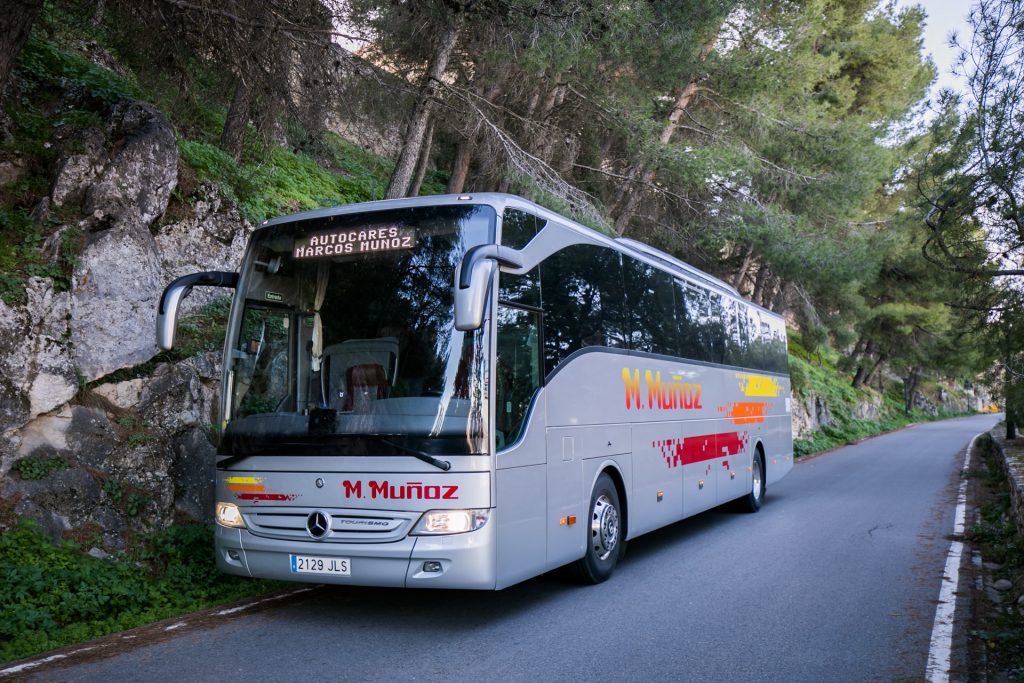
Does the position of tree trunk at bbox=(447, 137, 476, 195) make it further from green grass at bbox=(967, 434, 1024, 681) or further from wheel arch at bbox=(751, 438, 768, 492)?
green grass at bbox=(967, 434, 1024, 681)

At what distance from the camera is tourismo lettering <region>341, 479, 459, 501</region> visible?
5.95m

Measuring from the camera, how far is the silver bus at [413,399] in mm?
5996

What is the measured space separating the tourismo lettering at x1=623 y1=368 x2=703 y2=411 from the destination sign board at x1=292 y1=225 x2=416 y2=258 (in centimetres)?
317

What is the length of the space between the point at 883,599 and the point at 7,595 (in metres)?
7.23

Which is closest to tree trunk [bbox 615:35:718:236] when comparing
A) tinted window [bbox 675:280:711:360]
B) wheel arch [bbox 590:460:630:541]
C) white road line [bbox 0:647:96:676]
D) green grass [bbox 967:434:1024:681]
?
tinted window [bbox 675:280:711:360]

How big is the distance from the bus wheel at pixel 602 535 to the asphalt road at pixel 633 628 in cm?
17

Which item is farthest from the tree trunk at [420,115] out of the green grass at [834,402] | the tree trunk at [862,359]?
the tree trunk at [862,359]

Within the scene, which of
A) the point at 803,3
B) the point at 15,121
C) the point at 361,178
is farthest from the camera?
the point at 361,178

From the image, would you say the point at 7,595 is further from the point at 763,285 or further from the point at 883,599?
the point at 763,285

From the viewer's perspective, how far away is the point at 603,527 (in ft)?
26.2

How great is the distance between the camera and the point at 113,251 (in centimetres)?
948

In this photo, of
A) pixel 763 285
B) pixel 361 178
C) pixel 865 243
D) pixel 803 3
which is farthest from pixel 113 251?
pixel 763 285

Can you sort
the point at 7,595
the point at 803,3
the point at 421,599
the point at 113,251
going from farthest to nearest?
1. the point at 803,3
2. the point at 113,251
3. the point at 421,599
4. the point at 7,595

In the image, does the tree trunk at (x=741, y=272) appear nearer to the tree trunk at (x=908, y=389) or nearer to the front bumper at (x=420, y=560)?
the front bumper at (x=420, y=560)
